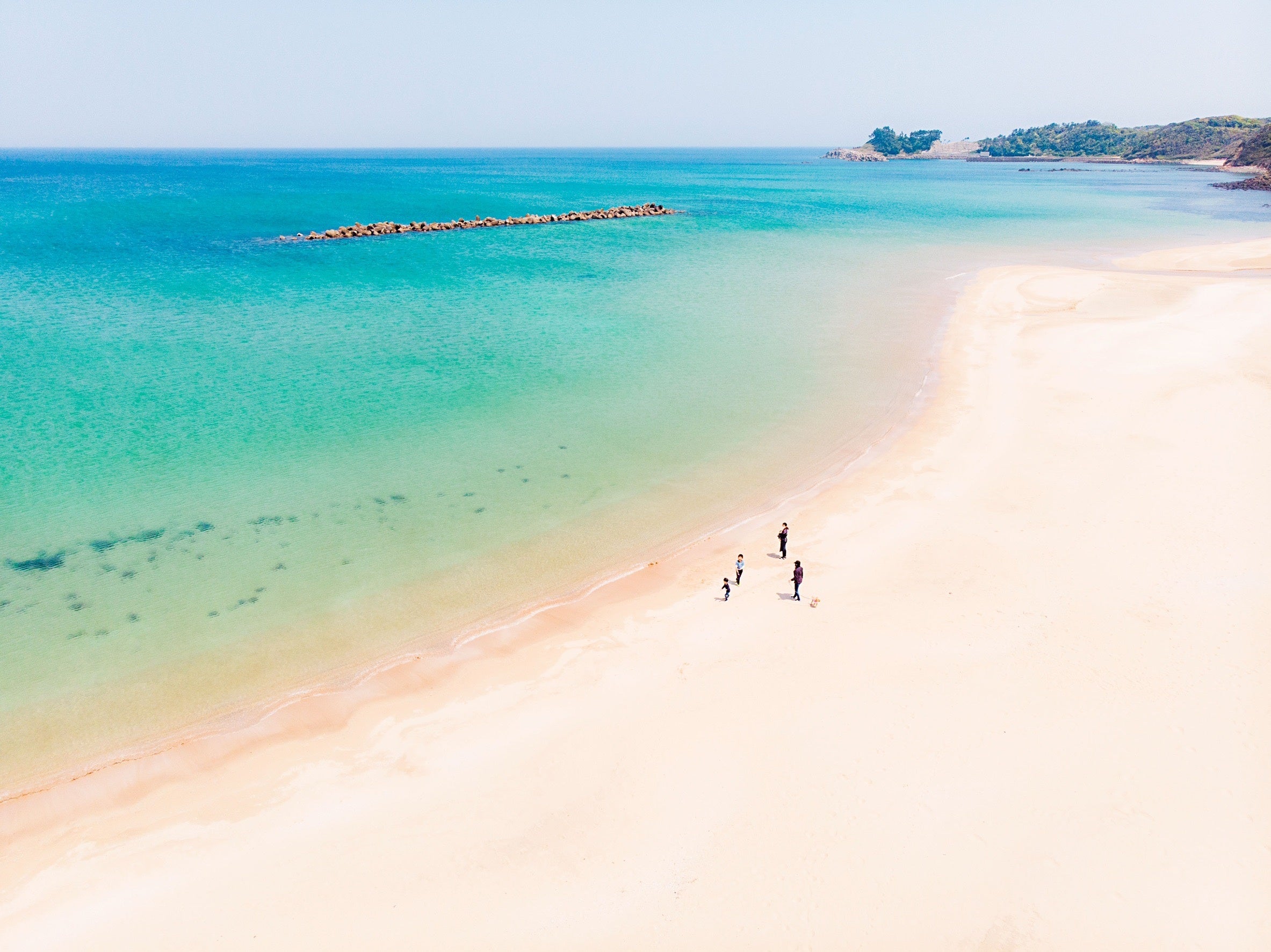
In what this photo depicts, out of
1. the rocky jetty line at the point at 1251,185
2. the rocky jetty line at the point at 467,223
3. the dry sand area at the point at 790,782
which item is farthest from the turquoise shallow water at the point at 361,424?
the rocky jetty line at the point at 1251,185

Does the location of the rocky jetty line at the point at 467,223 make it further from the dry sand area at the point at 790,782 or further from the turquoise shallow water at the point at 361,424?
the dry sand area at the point at 790,782

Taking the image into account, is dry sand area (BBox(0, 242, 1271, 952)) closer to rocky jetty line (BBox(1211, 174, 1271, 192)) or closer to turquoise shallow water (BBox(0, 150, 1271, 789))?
turquoise shallow water (BBox(0, 150, 1271, 789))

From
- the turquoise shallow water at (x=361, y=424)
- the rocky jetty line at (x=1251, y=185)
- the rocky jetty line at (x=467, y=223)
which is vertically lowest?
the turquoise shallow water at (x=361, y=424)

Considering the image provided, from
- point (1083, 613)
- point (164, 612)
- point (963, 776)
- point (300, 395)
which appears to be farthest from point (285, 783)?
point (300, 395)

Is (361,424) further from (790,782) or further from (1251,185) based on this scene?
(1251,185)

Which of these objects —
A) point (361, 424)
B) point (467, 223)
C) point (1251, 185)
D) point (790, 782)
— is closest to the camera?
point (790, 782)

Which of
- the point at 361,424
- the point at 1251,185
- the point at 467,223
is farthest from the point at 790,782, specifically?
the point at 1251,185

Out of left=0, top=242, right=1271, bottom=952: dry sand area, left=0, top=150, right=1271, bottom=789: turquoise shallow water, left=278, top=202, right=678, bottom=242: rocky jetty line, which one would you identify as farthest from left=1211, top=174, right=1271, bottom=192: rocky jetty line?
left=0, top=242, right=1271, bottom=952: dry sand area
